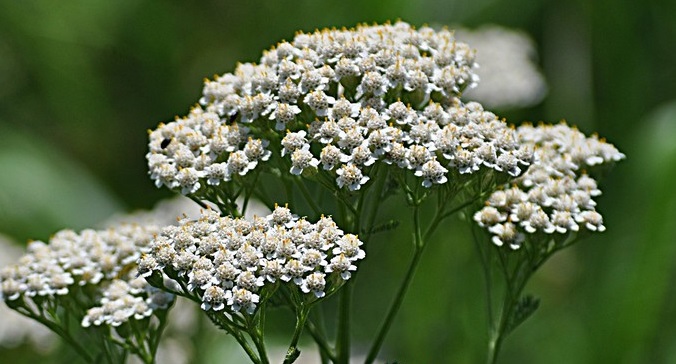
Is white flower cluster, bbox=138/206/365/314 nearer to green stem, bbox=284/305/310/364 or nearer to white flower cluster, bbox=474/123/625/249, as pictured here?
green stem, bbox=284/305/310/364

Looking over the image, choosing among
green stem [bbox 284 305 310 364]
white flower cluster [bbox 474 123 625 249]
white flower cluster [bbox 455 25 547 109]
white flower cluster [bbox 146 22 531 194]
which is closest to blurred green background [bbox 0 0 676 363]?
white flower cluster [bbox 455 25 547 109]

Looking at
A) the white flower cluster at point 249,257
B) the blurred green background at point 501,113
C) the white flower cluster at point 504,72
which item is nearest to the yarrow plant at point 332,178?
the white flower cluster at point 249,257

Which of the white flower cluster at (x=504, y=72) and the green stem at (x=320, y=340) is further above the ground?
the white flower cluster at (x=504, y=72)

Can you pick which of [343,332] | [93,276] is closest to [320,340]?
[343,332]

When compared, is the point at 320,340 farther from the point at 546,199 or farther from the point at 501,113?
the point at 501,113

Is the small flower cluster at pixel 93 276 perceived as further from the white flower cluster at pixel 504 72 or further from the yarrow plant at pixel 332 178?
the white flower cluster at pixel 504 72

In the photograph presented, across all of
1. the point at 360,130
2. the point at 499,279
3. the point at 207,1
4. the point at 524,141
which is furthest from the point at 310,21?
the point at 360,130

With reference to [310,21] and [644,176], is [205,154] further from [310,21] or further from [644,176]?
[310,21]
